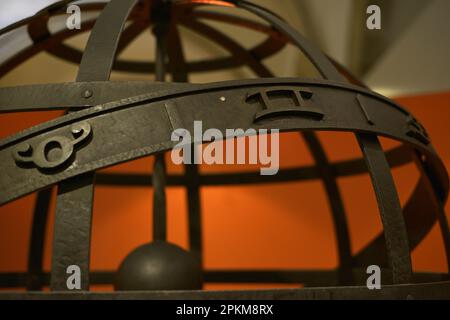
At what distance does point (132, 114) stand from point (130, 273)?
478mm

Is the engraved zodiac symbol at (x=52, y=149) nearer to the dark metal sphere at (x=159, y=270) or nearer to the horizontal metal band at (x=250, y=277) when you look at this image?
the dark metal sphere at (x=159, y=270)

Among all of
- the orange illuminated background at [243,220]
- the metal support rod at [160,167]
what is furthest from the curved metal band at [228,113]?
the orange illuminated background at [243,220]

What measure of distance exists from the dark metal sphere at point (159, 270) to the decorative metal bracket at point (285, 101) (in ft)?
1.58

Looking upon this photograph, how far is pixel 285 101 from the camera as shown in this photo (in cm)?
110

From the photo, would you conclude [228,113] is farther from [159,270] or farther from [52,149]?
[159,270]

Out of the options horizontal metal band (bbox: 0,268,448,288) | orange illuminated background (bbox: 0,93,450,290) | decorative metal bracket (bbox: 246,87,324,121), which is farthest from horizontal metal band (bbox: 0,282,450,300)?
orange illuminated background (bbox: 0,93,450,290)

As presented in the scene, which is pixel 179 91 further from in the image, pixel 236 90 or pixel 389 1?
pixel 389 1

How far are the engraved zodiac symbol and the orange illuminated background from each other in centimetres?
176

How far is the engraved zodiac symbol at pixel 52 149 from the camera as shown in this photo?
38.5 inches

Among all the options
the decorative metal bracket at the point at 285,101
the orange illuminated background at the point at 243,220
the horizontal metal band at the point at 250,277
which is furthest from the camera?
the orange illuminated background at the point at 243,220

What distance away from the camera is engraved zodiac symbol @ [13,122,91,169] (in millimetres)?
979

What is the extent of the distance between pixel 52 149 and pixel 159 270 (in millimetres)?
451

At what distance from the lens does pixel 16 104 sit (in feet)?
3.51

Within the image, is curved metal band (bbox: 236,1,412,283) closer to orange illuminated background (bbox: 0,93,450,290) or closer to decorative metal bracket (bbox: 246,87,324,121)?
decorative metal bracket (bbox: 246,87,324,121)
